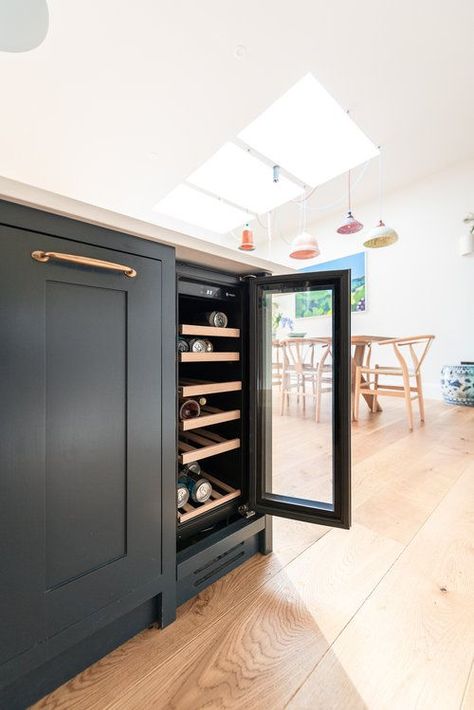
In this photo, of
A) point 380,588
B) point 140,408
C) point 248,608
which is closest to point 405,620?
point 380,588

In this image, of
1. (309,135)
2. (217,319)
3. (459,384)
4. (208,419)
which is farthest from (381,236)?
(208,419)

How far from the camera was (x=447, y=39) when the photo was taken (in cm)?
229

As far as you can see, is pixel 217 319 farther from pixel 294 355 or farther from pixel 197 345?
pixel 294 355

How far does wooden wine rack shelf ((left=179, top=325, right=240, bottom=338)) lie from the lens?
0.83 metres

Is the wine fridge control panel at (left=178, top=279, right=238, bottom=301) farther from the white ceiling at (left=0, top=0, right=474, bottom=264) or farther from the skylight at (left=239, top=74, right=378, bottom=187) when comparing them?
the skylight at (left=239, top=74, right=378, bottom=187)

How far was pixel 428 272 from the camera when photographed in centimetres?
416

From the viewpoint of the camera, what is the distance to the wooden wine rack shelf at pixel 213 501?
83cm

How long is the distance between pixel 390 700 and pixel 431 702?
0.24 feet

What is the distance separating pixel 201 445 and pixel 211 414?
0.13 metres

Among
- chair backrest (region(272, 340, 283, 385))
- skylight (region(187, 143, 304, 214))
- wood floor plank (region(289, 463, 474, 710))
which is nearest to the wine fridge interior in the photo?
wood floor plank (region(289, 463, 474, 710))

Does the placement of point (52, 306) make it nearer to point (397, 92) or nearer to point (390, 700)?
point (390, 700)

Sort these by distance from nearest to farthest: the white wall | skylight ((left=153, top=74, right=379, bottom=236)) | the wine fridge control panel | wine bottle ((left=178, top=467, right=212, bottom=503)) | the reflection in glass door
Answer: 1. the wine fridge control panel
2. wine bottle ((left=178, top=467, right=212, bottom=503))
3. the reflection in glass door
4. skylight ((left=153, top=74, right=379, bottom=236))
5. the white wall

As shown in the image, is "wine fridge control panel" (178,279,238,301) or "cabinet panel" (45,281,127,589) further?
"wine fridge control panel" (178,279,238,301)

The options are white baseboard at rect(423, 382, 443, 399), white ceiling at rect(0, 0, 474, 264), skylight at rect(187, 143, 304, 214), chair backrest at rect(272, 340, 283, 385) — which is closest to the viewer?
white ceiling at rect(0, 0, 474, 264)
